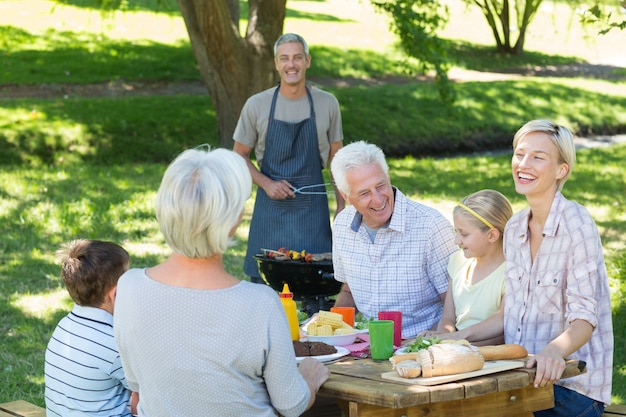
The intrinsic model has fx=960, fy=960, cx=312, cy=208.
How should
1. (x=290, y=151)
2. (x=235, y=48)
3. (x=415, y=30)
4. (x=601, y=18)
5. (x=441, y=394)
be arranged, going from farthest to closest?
(x=415, y=30)
(x=235, y=48)
(x=290, y=151)
(x=601, y=18)
(x=441, y=394)

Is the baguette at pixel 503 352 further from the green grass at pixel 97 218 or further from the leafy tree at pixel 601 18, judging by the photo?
the leafy tree at pixel 601 18

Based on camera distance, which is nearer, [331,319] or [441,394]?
[441,394]

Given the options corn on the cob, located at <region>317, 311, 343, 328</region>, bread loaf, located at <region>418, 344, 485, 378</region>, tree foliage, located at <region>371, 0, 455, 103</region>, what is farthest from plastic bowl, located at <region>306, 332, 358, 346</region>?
tree foliage, located at <region>371, 0, 455, 103</region>

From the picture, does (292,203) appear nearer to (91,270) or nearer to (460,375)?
(91,270)

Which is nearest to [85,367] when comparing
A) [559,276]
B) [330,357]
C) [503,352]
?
[330,357]

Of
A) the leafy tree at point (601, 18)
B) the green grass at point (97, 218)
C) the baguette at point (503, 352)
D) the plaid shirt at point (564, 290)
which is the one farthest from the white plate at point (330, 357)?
the leafy tree at point (601, 18)

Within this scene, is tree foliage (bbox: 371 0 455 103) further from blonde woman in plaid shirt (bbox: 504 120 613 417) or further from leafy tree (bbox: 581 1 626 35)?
blonde woman in plaid shirt (bbox: 504 120 613 417)

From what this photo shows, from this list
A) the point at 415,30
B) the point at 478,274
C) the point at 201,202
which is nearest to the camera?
the point at 201,202

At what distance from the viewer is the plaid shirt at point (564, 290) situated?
11.1ft

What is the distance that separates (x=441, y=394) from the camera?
2.96 meters

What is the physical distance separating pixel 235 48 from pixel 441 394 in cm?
982

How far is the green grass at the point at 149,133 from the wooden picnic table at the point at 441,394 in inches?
90.0

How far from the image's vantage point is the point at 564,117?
18.8 meters

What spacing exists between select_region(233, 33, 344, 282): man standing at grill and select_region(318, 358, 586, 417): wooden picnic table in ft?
9.04
